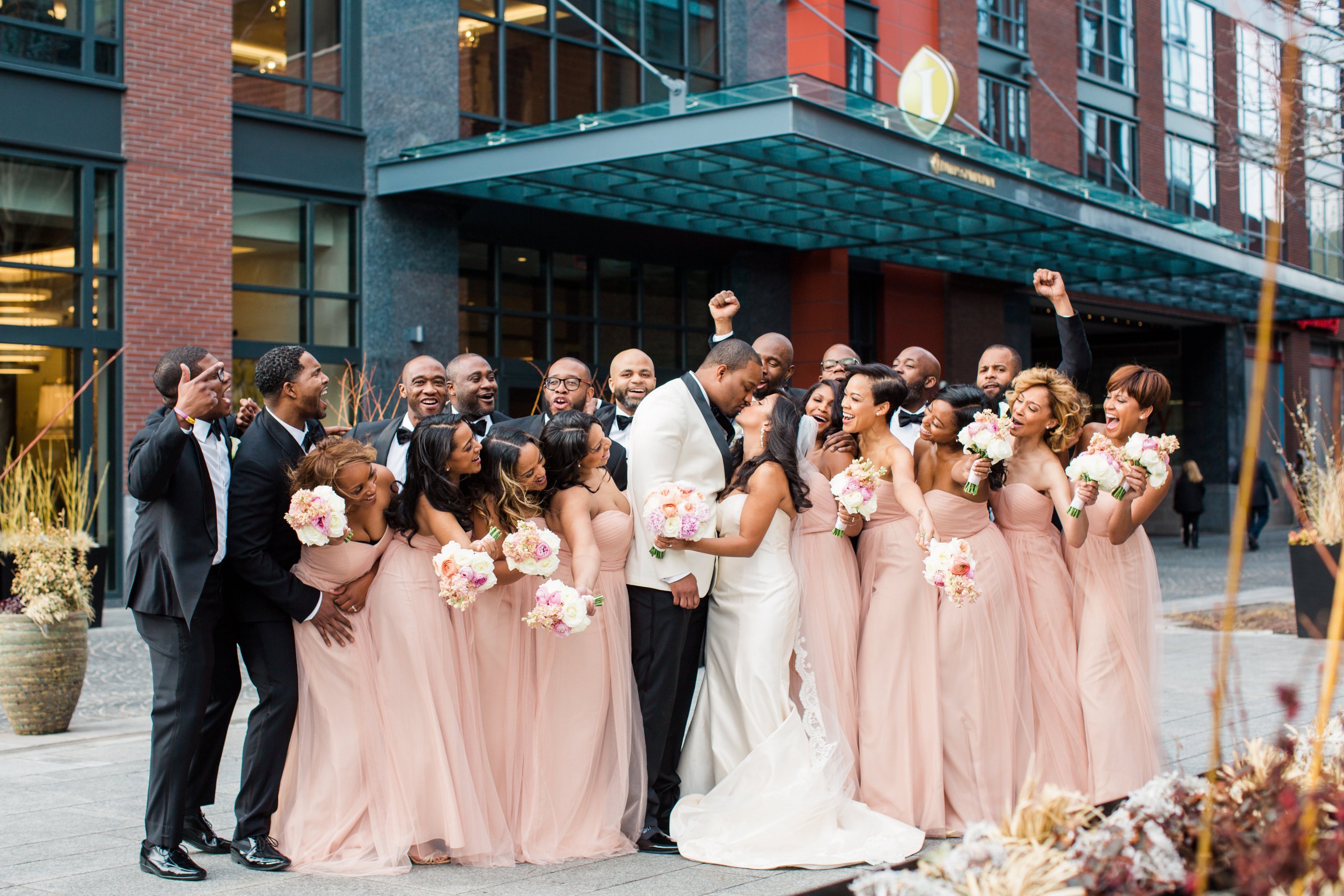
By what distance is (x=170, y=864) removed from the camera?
5148mm

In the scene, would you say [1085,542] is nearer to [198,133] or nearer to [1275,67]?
[1275,67]

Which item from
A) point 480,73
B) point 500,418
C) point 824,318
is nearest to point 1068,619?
point 500,418

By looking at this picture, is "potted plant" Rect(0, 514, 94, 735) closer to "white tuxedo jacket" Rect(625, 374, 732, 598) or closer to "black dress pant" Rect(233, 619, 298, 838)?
"black dress pant" Rect(233, 619, 298, 838)

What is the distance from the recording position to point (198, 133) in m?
16.3

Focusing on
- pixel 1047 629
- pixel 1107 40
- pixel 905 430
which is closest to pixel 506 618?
pixel 1047 629

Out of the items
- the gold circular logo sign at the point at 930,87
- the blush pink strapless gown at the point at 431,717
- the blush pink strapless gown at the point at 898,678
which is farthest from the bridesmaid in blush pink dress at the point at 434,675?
the gold circular logo sign at the point at 930,87

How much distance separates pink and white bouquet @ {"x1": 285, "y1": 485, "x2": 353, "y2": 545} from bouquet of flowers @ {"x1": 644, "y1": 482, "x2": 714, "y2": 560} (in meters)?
1.24

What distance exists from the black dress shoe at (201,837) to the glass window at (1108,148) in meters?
28.0

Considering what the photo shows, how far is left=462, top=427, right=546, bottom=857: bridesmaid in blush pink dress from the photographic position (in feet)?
18.3

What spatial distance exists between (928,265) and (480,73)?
32.3 feet

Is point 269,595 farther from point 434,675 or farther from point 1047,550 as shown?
point 1047,550

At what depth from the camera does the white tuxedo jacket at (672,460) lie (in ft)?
19.0

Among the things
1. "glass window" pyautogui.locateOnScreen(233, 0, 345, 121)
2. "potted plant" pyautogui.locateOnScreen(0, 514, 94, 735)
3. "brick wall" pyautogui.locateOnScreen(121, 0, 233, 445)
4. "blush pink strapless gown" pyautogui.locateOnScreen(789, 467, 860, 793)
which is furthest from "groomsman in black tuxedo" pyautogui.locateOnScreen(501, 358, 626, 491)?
"glass window" pyautogui.locateOnScreen(233, 0, 345, 121)

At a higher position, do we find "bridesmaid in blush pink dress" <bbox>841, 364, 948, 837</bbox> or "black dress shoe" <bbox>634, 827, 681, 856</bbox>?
"bridesmaid in blush pink dress" <bbox>841, 364, 948, 837</bbox>
